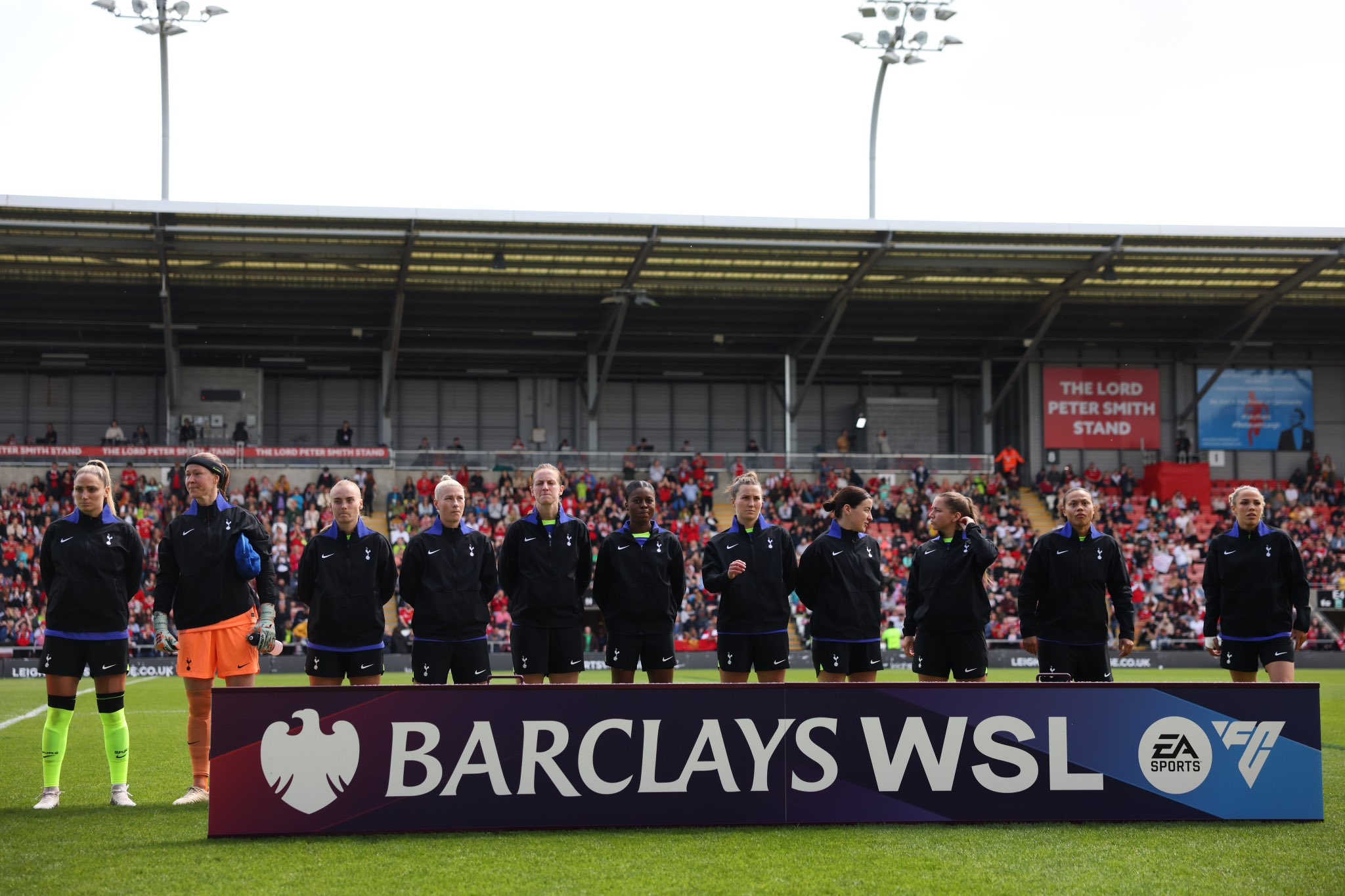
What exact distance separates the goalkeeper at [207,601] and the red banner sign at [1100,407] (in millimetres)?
33224

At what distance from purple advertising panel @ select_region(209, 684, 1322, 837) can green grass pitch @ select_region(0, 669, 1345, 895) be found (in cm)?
12

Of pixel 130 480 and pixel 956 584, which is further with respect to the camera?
pixel 130 480

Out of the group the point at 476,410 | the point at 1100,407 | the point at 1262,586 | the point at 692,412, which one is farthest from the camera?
the point at 692,412

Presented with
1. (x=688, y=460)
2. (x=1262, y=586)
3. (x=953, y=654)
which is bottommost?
(x=953, y=654)

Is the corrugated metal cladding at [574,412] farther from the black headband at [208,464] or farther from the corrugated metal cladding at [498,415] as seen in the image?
the black headband at [208,464]

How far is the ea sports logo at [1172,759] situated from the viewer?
272 inches

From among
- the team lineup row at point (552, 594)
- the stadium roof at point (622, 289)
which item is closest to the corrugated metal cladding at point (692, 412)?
the stadium roof at point (622, 289)

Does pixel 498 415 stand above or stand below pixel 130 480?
above

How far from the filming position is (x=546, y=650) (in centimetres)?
816

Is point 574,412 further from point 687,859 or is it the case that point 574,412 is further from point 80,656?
point 687,859

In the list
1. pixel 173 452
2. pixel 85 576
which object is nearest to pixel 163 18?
pixel 173 452

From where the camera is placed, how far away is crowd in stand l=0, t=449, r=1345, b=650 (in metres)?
26.1

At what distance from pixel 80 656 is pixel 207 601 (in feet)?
2.59

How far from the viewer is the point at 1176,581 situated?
2841 cm
